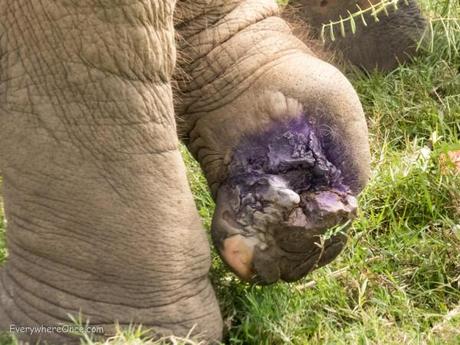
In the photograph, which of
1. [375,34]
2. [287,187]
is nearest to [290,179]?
[287,187]

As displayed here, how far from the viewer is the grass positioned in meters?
2.75

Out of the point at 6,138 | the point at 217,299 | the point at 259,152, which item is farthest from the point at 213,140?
the point at 6,138

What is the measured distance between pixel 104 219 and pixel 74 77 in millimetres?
312

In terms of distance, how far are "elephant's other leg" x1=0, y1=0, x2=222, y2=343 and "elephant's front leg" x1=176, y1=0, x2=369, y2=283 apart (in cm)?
22

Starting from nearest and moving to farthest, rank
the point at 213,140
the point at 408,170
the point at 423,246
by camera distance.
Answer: the point at 213,140, the point at 423,246, the point at 408,170

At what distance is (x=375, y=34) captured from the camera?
4262 mm

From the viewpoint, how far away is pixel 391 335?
2.71 meters

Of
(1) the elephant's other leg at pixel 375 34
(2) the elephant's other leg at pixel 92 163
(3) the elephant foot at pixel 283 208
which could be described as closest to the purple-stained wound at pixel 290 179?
(3) the elephant foot at pixel 283 208

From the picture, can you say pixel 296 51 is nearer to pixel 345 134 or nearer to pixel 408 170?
pixel 345 134

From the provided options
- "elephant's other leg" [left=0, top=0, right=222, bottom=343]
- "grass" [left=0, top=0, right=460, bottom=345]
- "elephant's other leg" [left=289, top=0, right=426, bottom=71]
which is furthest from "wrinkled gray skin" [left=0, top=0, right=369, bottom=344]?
"elephant's other leg" [left=289, top=0, right=426, bottom=71]

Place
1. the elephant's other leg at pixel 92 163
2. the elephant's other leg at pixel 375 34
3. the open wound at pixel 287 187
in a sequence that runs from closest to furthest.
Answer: the elephant's other leg at pixel 92 163
the open wound at pixel 287 187
the elephant's other leg at pixel 375 34

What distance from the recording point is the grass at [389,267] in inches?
108

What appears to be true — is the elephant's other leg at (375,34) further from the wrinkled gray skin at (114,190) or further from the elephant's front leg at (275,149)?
the wrinkled gray skin at (114,190)

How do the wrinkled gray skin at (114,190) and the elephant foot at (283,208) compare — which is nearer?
the wrinkled gray skin at (114,190)
